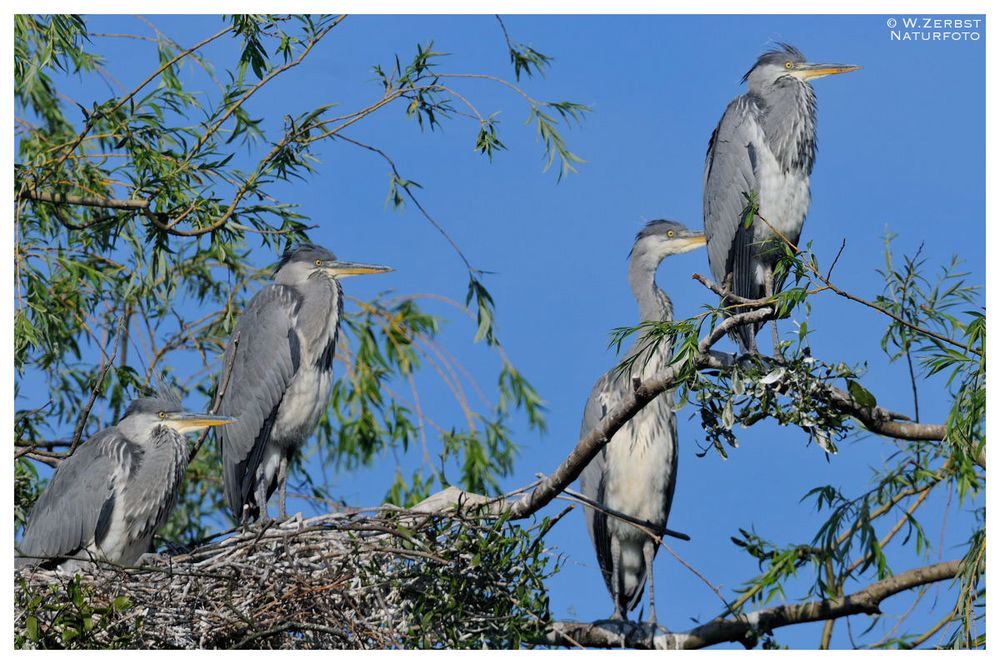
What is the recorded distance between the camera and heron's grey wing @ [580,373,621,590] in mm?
4582

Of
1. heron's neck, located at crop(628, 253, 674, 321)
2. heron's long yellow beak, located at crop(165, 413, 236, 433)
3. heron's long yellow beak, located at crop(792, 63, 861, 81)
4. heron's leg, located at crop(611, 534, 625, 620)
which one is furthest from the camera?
heron's long yellow beak, located at crop(792, 63, 861, 81)

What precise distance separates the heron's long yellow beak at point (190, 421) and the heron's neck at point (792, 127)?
2.15 meters

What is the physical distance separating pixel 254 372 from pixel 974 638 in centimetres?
248

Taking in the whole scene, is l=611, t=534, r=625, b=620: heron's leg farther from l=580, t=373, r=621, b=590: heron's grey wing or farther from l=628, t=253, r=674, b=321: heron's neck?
l=628, t=253, r=674, b=321: heron's neck

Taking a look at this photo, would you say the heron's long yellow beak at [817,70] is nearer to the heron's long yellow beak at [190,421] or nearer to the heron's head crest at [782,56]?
the heron's head crest at [782,56]

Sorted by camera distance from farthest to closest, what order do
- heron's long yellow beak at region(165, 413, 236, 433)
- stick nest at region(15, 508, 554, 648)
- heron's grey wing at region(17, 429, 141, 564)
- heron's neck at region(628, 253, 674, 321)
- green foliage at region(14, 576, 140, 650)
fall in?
heron's neck at region(628, 253, 674, 321)
heron's long yellow beak at region(165, 413, 236, 433)
heron's grey wing at region(17, 429, 141, 564)
stick nest at region(15, 508, 554, 648)
green foliage at region(14, 576, 140, 650)

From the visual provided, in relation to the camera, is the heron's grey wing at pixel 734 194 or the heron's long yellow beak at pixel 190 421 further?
the heron's grey wing at pixel 734 194

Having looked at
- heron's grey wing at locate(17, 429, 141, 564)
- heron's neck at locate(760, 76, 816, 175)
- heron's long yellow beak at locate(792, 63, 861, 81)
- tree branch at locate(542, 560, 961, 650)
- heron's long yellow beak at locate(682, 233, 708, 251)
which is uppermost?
heron's long yellow beak at locate(792, 63, 861, 81)

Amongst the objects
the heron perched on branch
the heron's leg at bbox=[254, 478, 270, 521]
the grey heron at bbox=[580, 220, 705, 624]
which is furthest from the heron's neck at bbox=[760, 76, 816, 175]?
the heron's leg at bbox=[254, 478, 270, 521]

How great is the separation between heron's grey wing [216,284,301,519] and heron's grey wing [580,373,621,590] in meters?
1.01

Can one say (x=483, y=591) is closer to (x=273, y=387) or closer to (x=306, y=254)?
(x=273, y=387)

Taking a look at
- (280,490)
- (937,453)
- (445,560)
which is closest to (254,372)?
(280,490)

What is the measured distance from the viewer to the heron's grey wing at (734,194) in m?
4.82

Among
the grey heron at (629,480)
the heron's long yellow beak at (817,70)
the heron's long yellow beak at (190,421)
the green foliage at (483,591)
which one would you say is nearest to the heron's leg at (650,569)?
the grey heron at (629,480)
